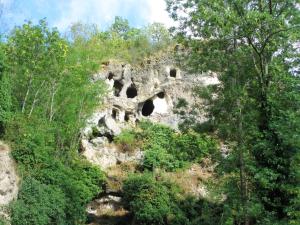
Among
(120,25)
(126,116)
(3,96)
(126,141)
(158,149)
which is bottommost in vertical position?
(158,149)

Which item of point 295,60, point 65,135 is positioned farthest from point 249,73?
point 65,135

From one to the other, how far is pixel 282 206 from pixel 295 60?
4.93 meters

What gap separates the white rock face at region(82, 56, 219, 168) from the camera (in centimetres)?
3419

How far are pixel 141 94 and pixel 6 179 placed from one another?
19842 millimetres

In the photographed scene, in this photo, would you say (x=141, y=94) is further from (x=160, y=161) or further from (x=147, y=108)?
(x=160, y=161)

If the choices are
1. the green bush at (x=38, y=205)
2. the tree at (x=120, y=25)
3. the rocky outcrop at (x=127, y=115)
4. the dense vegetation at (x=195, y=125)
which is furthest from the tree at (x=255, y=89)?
the tree at (x=120, y=25)

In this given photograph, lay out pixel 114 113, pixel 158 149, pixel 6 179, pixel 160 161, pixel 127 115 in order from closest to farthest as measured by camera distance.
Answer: pixel 6 179, pixel 160 161, pixel 158 149, pixel 114 113, pixel 127 115

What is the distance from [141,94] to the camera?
3753cm

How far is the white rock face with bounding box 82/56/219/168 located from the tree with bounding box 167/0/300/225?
17.4 m

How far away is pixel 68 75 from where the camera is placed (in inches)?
997

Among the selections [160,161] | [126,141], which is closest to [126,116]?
[126,141]

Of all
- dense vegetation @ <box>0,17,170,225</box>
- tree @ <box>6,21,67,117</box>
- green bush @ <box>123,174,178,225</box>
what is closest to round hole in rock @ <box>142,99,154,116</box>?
dense vegetation @ <box>0,17,170,225</box>

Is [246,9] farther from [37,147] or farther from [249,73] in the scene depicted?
[37,147]

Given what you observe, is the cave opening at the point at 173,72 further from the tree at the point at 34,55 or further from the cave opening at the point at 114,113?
the tree at the point at 34,55
